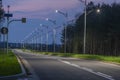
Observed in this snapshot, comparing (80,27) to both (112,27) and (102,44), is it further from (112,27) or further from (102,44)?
(112,27)

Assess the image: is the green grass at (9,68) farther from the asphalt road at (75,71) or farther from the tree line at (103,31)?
the tree line at (103,31)

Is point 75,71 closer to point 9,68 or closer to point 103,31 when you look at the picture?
point 9,68

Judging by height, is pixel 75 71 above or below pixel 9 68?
below

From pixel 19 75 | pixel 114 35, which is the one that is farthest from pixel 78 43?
pixel 19 75

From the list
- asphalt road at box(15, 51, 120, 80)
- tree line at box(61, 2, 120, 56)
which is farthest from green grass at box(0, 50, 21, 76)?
tree line at box(61, 2, 120, 56)

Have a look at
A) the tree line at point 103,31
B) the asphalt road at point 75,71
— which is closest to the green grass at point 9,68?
the asphalt road at point 75,71

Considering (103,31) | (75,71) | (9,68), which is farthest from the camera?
(103,31)

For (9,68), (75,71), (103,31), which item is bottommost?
(75,71)

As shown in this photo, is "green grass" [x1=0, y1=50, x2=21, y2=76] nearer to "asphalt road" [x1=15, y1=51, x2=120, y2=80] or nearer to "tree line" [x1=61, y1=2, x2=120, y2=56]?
"asphalt road" [x1=15, y1=51, x2=120, y2=80]

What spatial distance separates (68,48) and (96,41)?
36.2 metres

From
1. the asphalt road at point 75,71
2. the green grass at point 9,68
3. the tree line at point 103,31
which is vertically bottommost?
the asphalt road at point 75,71

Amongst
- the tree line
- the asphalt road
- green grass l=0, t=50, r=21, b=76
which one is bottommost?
the asphalt road

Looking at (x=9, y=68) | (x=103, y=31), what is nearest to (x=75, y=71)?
(x=9, y=68)

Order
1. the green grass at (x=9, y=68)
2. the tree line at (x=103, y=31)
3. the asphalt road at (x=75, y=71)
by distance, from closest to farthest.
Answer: the asphalt road at (x=75, y=71) → the green grass at (x=9, y=68) → the tree line at (x=103, y=31)
